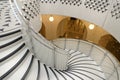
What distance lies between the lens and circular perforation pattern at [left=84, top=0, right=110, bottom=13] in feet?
24.9

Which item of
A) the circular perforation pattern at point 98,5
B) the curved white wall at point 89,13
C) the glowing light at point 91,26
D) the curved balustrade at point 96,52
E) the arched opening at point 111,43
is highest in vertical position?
the circular perforation pattern at point 98,5

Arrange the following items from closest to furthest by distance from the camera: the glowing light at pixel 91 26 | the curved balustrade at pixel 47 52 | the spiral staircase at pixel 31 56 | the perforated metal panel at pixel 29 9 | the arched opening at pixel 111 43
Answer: the spiral staircase at pixel 31 56, the curved balustrade at pixel 47 52, the perforated metal panel at pixel 29 9, the arched opening at pixel 111 43, the glowing light at pixel 91 26

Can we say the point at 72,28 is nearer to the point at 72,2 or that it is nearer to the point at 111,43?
the point at 111,43

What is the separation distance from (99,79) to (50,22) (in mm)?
6491

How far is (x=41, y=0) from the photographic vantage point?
27.6ft

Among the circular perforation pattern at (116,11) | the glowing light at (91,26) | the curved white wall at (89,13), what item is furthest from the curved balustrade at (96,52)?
the glowing light at (91,26)

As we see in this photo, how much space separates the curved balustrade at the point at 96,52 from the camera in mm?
6792

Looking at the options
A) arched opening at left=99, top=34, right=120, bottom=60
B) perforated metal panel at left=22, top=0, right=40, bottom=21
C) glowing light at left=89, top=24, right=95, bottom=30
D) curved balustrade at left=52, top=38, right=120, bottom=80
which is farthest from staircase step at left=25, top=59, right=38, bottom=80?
arched opening at left=99, top=34, right=120, bottom=60

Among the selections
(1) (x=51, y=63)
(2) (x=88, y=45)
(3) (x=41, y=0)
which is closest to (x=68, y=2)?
(3) (x=41, y=0)

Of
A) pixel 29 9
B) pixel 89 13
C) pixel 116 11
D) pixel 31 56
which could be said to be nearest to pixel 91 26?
pixel 89 13

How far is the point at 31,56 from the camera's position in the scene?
4.82 metres

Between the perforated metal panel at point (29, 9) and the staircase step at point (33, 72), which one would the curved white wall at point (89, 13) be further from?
the staircase step at point (33, 72)

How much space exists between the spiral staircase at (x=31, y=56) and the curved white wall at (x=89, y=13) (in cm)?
112

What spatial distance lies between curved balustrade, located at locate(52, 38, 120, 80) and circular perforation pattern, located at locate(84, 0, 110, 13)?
1.69 metres
